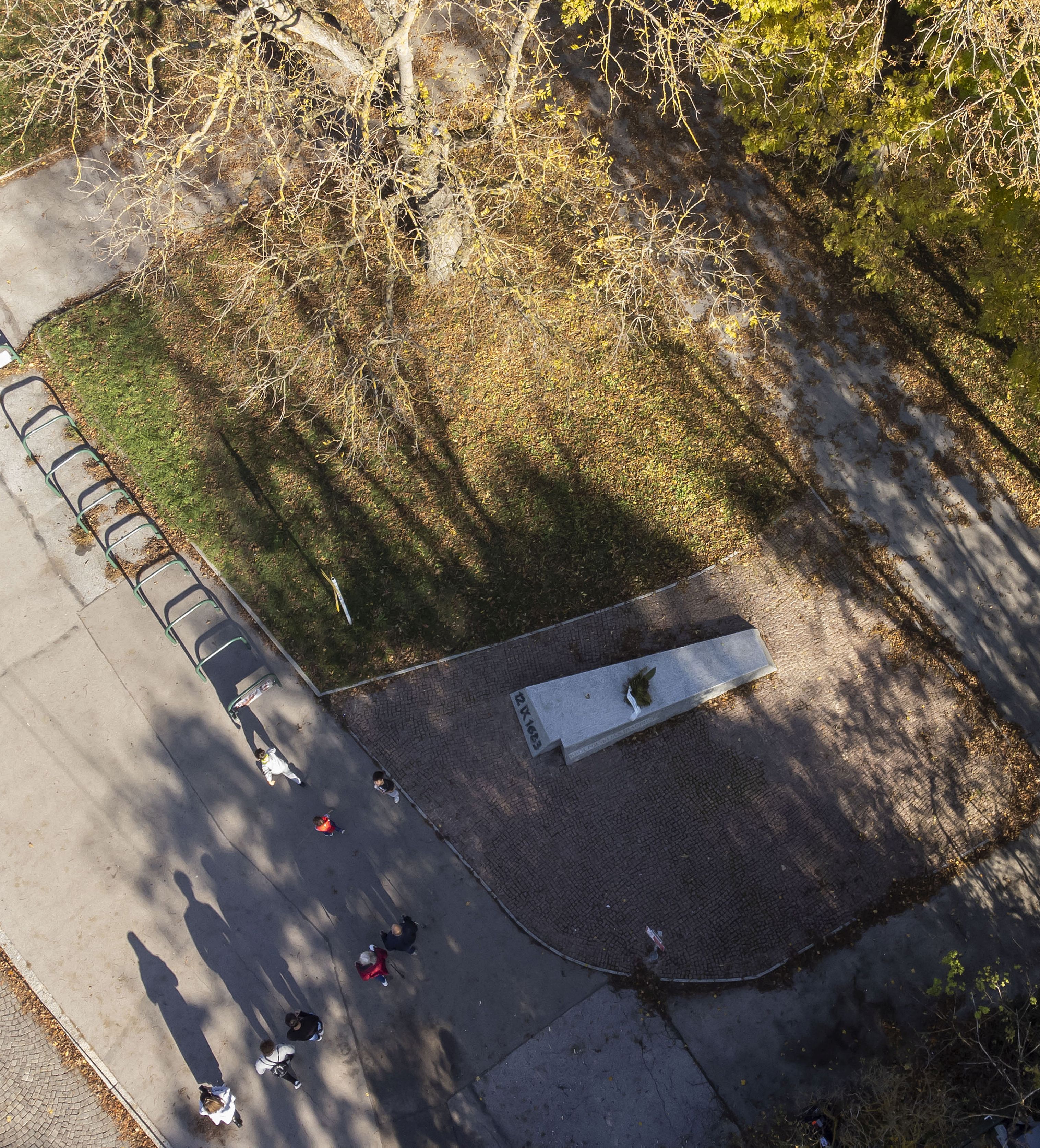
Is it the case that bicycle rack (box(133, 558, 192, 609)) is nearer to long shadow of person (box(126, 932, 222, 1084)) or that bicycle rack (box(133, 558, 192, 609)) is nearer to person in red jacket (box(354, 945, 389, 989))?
long shadow of person (box(126, 932, 222, 1084))

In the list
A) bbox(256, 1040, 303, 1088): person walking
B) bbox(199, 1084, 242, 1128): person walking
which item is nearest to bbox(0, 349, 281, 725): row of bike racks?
bbox(256, 1040, 303, 1088): person walking

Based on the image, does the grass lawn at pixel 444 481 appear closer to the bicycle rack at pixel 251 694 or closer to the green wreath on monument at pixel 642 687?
the bicycle rack at pixel 251 694

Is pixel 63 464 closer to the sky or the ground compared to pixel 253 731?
closer to the sky

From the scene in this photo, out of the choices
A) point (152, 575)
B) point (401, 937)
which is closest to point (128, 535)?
point (152, 575)

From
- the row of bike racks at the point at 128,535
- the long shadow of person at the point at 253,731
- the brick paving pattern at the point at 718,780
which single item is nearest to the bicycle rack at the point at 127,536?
the row of bike racks at the point at 128,535

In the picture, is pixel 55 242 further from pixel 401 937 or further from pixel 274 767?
pixel 401 937

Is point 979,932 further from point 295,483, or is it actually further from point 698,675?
point 295,483
